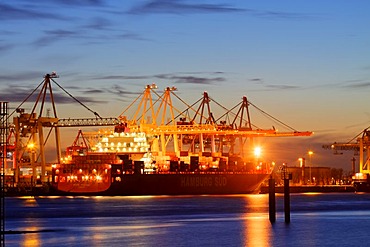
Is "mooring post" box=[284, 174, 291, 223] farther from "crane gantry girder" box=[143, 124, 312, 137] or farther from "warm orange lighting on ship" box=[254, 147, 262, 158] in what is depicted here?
"warm orange lighting on ship" box=[254, 147, 262, 158]

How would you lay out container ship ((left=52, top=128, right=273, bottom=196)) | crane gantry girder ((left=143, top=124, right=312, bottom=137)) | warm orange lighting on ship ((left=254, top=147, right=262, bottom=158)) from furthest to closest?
warm orange lighting on ship ((left=254, top=147, right=262, bottom=158))
crane gantry girder ((left=143, top=124, right=312, bottom=137))
container ship ((left=52, top=128, right=273, bottom=196))

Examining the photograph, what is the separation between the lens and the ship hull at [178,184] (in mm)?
130000

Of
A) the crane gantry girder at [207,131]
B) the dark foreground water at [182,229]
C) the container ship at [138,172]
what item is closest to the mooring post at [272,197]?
the dark foreground water at [182,229]

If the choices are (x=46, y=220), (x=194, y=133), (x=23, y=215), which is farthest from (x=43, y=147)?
(x=46, y=220)

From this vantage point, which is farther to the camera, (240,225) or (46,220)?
(46,220)

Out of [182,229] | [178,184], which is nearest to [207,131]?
[178,184]

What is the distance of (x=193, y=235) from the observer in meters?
53.9

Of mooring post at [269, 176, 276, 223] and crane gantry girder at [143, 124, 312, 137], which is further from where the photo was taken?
crane gantry girder at [143, 124, 312, 137]

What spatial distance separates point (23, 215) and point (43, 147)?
5607cm

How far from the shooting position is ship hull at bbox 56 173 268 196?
130 metres

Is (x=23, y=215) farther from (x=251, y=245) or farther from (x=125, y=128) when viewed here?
(x=125, y=128)

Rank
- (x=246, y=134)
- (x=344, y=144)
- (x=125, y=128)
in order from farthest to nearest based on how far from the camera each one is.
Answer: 1. (x=344, y=144)
2. (x=246, y=134)
3. (x=125, y=128)

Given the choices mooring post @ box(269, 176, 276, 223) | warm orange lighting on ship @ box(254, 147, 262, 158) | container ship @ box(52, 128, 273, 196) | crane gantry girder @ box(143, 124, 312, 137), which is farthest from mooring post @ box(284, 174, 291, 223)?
warm orange lighting on ship @ box(254, 147, 262, 158)

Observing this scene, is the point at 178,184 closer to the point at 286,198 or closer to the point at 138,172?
the point at 138,172
